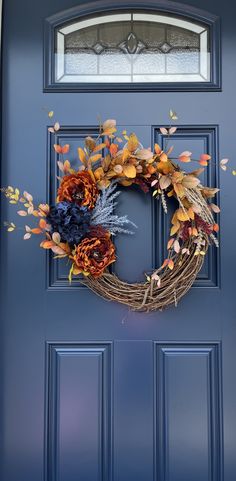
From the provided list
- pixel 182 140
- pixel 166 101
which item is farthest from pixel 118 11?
pixel 182 140

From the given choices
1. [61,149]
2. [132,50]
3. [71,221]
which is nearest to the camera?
[71,221]

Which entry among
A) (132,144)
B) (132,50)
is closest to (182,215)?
(132,144)

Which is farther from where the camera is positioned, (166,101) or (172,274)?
(166,101)

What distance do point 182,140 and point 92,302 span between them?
59 cm

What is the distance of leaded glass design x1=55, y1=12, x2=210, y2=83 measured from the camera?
144 cm

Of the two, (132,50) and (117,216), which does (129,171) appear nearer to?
(117,216)

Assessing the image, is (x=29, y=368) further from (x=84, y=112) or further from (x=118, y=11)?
(x=118, y=11)

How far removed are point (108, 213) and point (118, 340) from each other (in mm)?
408

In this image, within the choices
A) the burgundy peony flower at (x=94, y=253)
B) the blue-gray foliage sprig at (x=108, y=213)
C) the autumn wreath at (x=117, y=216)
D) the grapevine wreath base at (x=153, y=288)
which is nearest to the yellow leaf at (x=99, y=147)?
the autumn wreath at (x=117, y=216)

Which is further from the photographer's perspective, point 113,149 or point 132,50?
point 132,50

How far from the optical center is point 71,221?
1.23 m

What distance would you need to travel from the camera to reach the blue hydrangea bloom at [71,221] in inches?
48.3

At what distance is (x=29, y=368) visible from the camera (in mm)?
1402

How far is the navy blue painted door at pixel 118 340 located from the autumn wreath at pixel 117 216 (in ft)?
0.25
